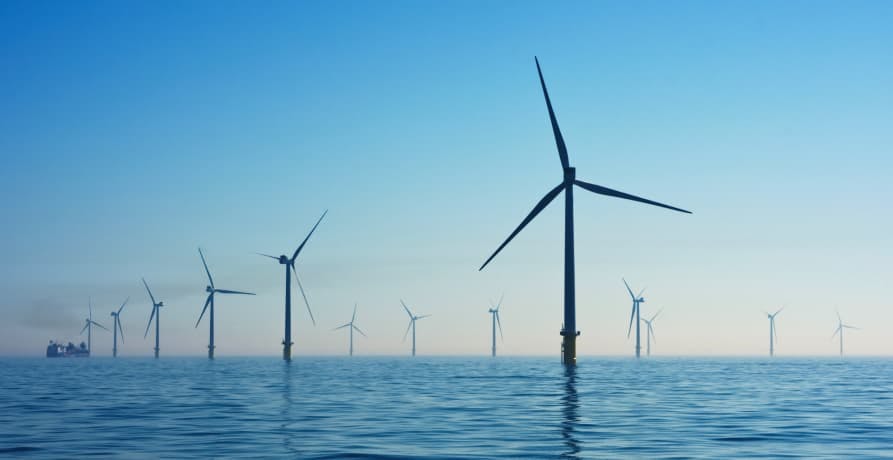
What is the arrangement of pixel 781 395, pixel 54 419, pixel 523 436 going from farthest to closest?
pixel 781 395 → pixel 54 419 → pixel 523 436

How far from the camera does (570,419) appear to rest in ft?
126

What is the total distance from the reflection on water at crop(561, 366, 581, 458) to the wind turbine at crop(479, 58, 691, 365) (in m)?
25.5

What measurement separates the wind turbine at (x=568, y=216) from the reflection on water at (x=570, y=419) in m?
25.5

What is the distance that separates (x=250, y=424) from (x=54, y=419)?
33.7ft

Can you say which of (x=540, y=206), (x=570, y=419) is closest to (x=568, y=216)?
(x=540, y=206)

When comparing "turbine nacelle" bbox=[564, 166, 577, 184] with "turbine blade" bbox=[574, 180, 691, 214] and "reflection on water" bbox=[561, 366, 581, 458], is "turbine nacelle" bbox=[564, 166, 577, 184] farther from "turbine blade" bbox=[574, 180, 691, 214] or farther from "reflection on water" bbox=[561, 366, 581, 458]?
"reflection on water" bbox=[561, 366, 581, 458]

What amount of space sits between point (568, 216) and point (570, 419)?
55.9 m

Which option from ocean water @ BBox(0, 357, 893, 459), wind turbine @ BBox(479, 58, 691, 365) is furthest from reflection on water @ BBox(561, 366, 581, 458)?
wind turbine @ BBox(479, 58, 691, 365)

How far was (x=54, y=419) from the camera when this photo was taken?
134 ft

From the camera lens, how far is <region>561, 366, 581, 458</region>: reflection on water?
27.7m

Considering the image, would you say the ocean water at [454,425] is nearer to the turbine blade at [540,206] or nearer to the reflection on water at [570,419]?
the reflection on water at [570,419]

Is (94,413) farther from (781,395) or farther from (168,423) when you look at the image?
(781,395)

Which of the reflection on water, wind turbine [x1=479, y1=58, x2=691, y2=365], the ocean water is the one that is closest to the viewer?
the reflection on water

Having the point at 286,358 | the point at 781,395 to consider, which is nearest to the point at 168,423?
the point at 781,395
